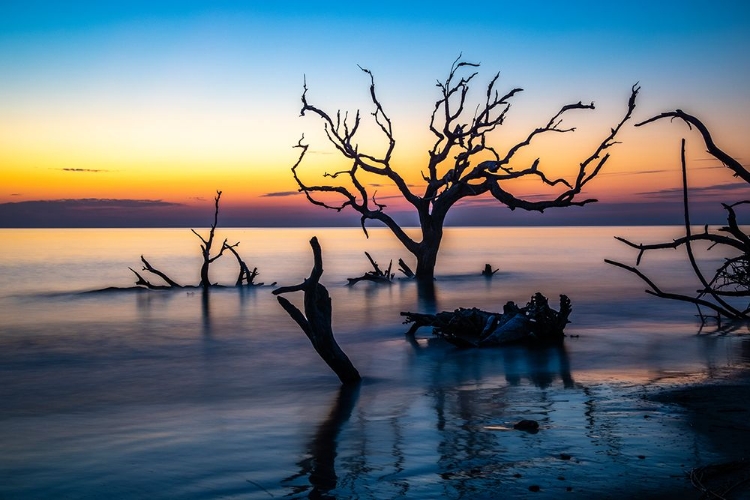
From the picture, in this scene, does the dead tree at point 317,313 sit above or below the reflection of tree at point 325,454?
above

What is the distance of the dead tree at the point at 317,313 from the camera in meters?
8.15

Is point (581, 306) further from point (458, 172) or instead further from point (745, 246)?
point (745, 246)

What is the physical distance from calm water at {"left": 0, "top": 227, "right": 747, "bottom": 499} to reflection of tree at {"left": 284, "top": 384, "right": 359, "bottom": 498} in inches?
1.1

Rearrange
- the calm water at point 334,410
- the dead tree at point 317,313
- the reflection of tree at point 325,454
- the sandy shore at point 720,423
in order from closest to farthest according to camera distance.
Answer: the sandy shore at point 720,423
the reflection of tree at point 325,454
the calm water at point 334,410
the dead tree at point 317,313

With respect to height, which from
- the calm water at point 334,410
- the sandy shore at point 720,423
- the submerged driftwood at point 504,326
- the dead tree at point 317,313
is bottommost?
the calm water at point 334,410

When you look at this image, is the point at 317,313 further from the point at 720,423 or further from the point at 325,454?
the point at 720,423

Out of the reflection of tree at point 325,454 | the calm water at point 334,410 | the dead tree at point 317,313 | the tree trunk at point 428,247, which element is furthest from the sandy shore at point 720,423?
the tree trunk at point 428,247

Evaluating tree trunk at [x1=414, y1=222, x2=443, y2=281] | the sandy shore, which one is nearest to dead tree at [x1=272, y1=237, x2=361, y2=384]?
the sandy shore

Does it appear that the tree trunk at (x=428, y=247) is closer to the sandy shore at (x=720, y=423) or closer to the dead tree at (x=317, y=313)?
the dead tree at (x=317, y=313)

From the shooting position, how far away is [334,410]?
7859 mm

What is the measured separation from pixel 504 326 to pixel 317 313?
4.79 meters

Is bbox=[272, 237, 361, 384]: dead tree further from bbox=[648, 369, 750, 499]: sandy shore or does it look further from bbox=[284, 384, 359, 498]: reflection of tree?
bbox=[648, 369, 750, 499]: sandy shore

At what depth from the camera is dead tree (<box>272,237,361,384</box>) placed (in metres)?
8.15

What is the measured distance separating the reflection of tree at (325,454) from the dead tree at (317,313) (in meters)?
0.69
